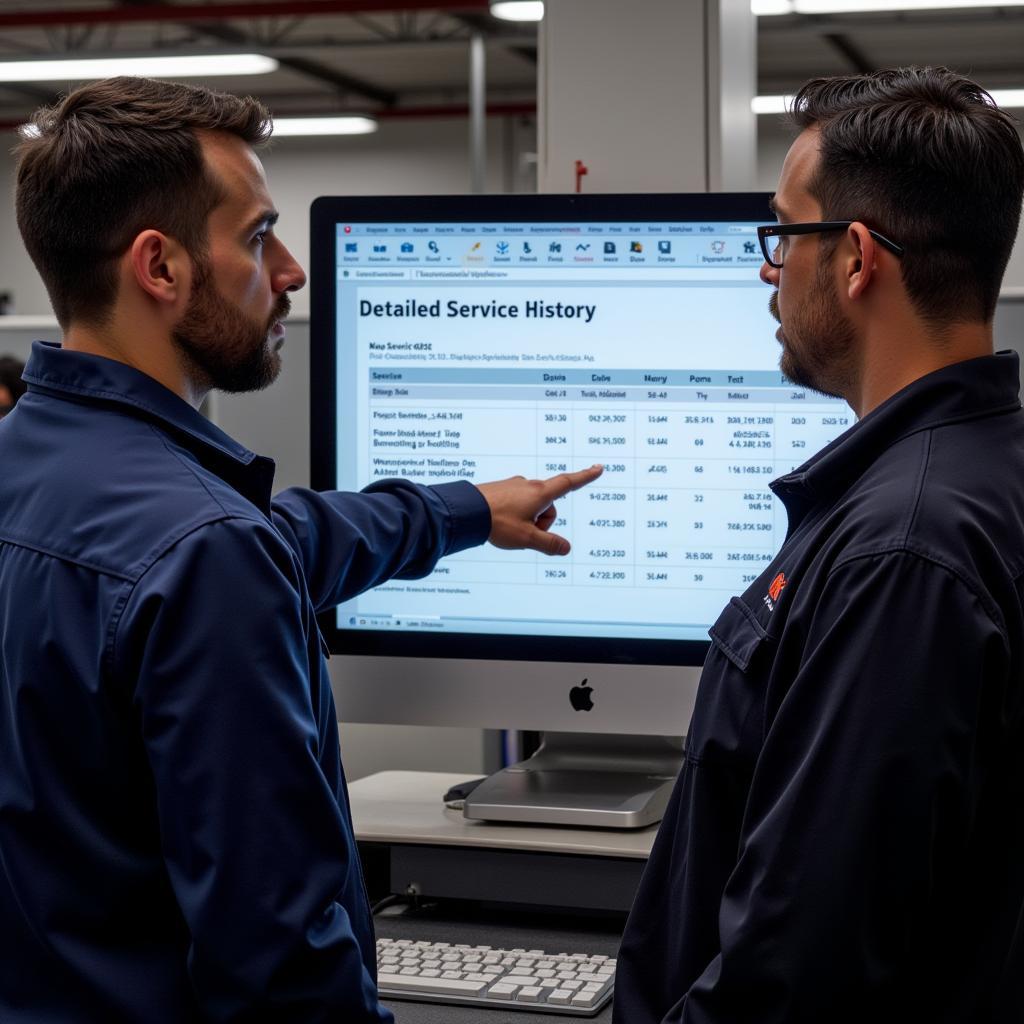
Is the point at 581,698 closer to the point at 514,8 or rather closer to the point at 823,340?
the point at 823,340

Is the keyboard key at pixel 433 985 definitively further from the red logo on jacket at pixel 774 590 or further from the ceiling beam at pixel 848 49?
the ceiling beam at pixel 848 49

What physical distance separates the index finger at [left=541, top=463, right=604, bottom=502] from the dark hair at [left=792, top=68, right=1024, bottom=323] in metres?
0.56

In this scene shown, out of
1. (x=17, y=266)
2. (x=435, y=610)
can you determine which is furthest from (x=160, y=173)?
(x=17, y=266)

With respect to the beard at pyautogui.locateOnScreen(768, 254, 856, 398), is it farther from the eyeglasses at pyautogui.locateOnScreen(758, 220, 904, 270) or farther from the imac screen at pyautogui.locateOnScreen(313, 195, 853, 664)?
the imac screen at pyautogui.locateOnScreen(313, 195, 853, 664)

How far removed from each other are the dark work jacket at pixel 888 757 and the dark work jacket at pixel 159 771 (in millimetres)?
267

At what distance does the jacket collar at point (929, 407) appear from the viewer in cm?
91

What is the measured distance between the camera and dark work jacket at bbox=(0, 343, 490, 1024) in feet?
2.92

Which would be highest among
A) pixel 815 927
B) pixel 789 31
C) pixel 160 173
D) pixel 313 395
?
pixel 789 31

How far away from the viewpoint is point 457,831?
147 cm

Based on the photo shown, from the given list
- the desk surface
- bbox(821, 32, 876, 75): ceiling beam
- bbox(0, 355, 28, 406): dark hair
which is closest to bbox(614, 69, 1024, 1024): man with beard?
the desk surface

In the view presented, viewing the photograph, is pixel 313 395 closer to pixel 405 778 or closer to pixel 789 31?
pixel 405 778

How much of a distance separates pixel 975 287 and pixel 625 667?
672mm

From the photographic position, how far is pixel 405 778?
177 cm

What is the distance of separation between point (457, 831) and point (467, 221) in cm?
66
